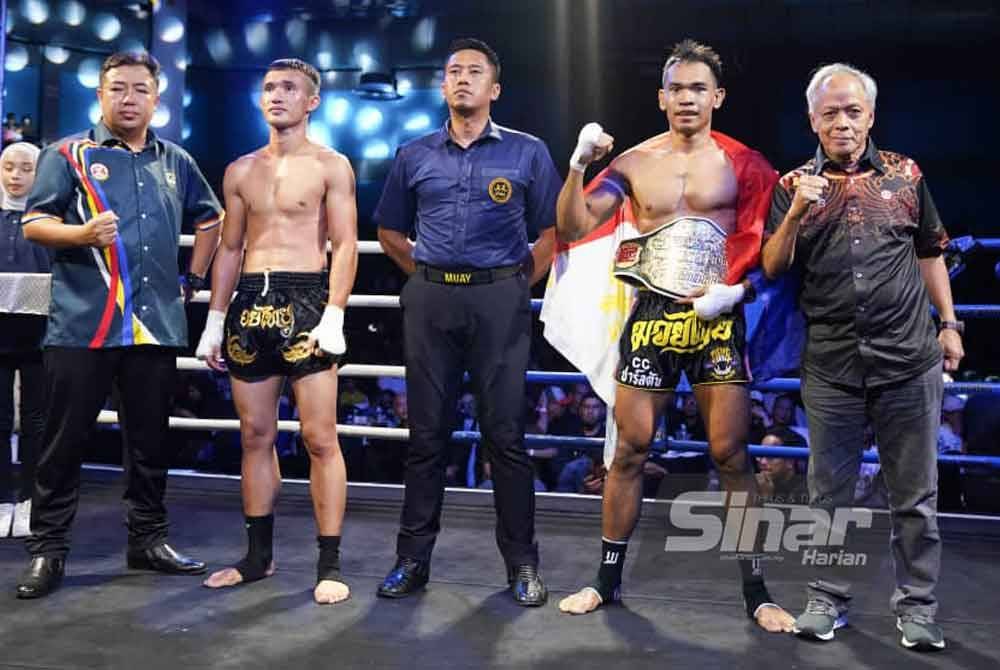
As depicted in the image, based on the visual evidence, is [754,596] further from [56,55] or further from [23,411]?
[56,55]

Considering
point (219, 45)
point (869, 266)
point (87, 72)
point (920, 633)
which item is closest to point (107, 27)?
point (87, 72)

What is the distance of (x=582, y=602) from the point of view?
2645 millimetres

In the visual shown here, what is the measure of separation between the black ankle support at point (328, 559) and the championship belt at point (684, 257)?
1111 mm

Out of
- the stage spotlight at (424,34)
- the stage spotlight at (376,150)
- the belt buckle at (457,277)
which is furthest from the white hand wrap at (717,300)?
the stage spotlight at (376,150)

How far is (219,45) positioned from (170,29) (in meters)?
3.72

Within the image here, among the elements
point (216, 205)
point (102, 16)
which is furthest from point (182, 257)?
point (216, 205)

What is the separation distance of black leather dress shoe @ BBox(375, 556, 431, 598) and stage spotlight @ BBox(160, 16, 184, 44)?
137 inches

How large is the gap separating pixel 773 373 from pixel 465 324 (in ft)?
2.70

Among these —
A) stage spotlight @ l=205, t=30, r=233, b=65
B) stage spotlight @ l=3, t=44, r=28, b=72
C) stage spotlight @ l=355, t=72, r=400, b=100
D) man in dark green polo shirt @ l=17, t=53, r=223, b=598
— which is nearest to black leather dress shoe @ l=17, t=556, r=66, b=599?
man in dark green polo shirt @ l=17, t=53, r=223, b=598

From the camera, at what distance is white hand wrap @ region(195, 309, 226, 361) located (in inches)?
116

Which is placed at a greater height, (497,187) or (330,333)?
(497,187)

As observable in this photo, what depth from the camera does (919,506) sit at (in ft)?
7.98

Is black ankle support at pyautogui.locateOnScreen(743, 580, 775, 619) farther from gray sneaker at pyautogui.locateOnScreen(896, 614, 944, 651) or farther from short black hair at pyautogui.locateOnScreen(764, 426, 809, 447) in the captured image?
short black hair at pyautogui.locateOnScreen(764, 426, 809, 447)

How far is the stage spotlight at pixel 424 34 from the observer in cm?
840
